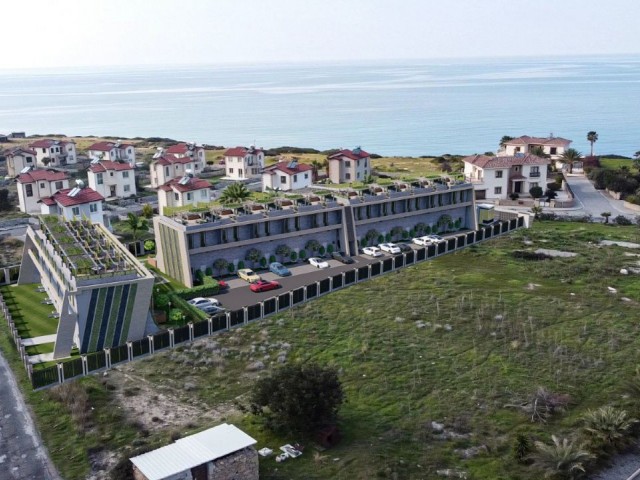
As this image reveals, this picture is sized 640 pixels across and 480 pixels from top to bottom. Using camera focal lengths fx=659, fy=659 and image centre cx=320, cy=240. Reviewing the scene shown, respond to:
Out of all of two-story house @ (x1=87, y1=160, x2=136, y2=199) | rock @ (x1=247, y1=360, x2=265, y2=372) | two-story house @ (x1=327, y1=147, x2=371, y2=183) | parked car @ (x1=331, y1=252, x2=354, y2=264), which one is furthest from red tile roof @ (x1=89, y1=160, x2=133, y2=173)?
rock @ (x1=247, y1=360, x2=265, y2=372)

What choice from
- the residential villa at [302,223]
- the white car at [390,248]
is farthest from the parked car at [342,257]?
the white car at [390,248]

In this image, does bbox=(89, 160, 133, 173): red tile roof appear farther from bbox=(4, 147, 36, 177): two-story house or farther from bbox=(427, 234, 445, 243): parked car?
bbox=(427, 234, 445, 243): parked car

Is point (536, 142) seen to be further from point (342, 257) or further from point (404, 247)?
point (342, 257)

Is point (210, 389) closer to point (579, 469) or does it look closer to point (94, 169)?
point (579, 469)

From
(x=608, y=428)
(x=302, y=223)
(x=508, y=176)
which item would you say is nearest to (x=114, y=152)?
(x=508, y=176)

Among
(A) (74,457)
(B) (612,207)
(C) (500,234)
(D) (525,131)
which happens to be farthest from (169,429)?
(D) (525,131)

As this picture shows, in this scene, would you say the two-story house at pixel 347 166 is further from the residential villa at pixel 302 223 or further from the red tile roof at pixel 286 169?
the residential villa at pixel 302 223

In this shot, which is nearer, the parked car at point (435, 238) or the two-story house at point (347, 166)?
the parked car at point (435, 238)
